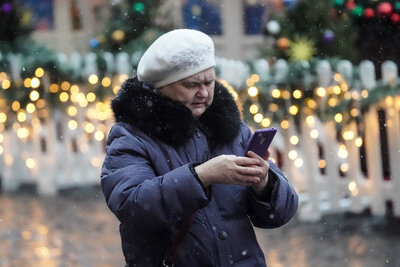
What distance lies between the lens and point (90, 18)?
16328 mm

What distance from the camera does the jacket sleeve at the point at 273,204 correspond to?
9.68 feet

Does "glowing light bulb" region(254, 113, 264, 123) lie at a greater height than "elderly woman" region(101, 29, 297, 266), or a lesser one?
lesser

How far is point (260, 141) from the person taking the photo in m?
2.79

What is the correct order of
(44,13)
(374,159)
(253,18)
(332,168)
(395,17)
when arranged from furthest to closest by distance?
(253,18) → (44,13) → (395,17) → (332,168) → (374,159)

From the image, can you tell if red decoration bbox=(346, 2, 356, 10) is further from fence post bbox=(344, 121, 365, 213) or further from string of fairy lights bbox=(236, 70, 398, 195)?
fence post bbox=(344, 121, 365, 213)

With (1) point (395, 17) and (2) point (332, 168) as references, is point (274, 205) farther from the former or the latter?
(1) point (395, 17)

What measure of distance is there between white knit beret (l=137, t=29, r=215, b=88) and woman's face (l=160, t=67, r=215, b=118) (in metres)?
0.02

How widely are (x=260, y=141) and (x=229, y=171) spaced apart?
0.56ft

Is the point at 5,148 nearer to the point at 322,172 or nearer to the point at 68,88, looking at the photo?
the point at 68,88

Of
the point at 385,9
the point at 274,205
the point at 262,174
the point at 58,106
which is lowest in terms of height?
the point at 58,106

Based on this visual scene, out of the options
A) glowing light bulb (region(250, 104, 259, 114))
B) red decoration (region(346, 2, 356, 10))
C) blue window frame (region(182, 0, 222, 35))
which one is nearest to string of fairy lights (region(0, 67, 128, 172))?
glowing light bulb (region(250, 104, 259, 114))

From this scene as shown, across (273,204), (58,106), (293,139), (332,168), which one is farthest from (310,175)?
(273,204)

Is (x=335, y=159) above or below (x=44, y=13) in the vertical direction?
below

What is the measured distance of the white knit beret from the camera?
9.62 feet
